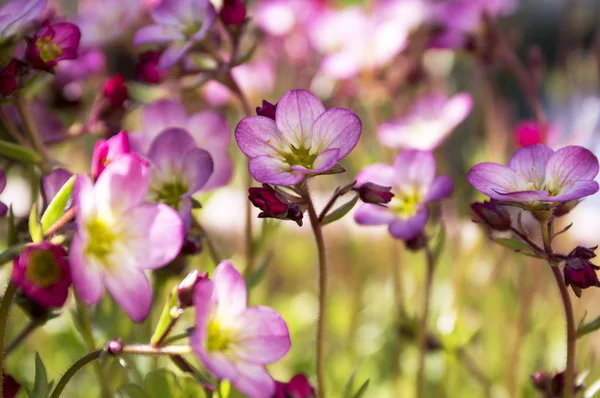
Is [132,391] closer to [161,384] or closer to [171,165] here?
[161,384]

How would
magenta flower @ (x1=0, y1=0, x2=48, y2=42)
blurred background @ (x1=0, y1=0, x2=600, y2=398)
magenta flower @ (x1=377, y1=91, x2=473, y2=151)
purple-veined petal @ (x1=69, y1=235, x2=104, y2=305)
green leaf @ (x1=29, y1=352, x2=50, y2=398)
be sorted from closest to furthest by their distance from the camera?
purple-veined petal @ (x1=69, y1=235, x2=104, y2=305) < green leaf @ (x1=29, y1=352, x2=50, y2=398) < magenta flower @ (x1=0, y1=0, x2=48, y2=42) < magenta flower @ (x1=377, y1=91, x2=473, y2=151) < blurred background @ (x1=0, y1=0, x2=600, y2=398)

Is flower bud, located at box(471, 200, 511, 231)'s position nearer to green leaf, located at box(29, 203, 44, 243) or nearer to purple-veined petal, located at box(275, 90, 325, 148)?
purple-veined petal, located at box(275, 90, 325, 148)

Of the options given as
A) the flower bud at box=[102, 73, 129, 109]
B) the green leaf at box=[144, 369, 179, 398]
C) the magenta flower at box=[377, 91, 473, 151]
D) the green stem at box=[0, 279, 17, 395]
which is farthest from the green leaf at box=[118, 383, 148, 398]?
the magenta flower at box=[377, 91, 473, 151]

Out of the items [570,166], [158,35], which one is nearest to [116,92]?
[158,35]

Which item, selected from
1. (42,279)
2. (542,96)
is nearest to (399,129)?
(42,279)

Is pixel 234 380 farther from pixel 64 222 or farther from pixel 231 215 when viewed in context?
pixel 231 215

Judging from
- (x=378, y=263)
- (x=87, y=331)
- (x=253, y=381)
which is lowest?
(x=378, y=263)

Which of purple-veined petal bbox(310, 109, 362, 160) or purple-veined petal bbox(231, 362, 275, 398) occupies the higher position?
purple-veined petal bbox(310, 109, 362, 160)
